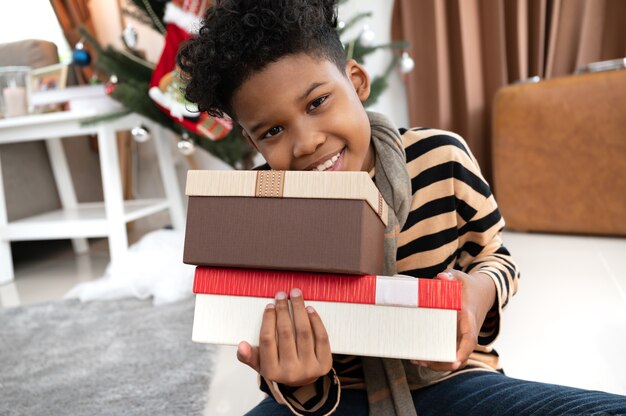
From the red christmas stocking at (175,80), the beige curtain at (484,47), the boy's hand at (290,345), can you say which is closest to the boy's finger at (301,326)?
the boy's hand at (290,345)

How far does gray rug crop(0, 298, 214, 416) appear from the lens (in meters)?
0.85

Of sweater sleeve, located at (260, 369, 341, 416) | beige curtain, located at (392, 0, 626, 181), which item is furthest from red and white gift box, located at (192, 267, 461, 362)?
beige curtain, located at (392, 0, 626, 181)

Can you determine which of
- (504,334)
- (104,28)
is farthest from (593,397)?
(104,28)

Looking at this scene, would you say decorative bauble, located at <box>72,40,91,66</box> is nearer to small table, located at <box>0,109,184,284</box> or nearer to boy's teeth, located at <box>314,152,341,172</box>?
small table, located at <box>0,109,184,284</box>

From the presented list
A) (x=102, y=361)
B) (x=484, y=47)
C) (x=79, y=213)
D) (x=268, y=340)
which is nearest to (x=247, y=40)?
(x=268, y=340)

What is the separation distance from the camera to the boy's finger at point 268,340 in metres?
0.42

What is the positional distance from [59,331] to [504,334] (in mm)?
977

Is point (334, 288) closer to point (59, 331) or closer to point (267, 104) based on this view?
point (267, 104)

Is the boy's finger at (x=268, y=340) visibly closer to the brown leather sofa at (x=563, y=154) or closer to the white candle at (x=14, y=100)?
the brown leather sofa at (x=563, y=154)

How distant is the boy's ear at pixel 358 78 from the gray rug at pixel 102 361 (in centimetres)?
54

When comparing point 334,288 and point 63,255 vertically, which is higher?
point 334,288

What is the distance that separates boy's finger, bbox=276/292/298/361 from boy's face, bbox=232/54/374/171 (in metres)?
0.17

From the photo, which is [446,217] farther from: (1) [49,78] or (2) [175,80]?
(1) [49,78]

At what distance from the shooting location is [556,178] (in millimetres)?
1594
